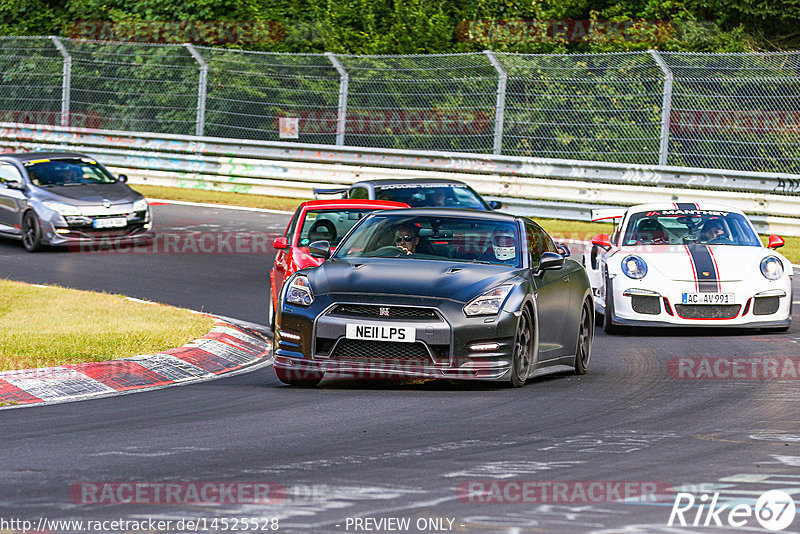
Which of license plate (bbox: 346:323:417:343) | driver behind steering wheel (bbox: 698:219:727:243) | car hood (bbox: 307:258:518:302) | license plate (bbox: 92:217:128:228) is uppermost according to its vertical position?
car hood (bbox: 307:258:518:302)

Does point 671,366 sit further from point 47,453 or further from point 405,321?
point 47,453

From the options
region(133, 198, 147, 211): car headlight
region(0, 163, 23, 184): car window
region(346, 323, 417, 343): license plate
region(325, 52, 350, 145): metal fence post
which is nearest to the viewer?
region(346, 323, 417, 343): license plate

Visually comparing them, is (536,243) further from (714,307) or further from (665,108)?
(665,108)

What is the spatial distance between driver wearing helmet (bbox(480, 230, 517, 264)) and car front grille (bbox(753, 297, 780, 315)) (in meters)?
4.04

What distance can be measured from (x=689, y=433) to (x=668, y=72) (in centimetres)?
1554

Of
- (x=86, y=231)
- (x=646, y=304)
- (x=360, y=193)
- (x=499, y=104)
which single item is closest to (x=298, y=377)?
(x=646, y=304)

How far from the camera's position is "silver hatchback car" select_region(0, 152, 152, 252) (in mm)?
20641

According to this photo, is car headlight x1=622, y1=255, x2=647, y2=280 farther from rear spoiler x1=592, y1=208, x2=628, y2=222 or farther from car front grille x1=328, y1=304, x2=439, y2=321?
car front grille x1=328, y1=304, x2=439, y2=321

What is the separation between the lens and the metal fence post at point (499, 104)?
80.4 ft

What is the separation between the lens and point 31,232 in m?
20.8

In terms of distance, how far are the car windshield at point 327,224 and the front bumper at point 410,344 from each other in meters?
4.66

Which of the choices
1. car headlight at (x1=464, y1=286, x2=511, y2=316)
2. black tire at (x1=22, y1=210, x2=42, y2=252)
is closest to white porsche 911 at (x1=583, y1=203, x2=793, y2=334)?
car headlight at (x1=464, y1=286, x2=511, y2=316)

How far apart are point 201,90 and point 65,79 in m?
3.36

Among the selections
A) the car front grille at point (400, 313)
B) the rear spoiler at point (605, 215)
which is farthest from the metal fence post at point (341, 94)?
the car front grille at point (400, 313)
